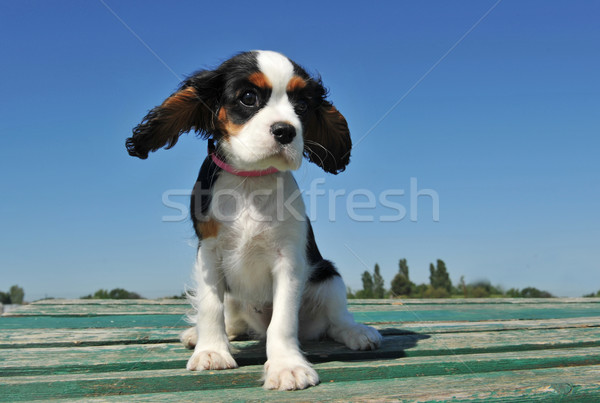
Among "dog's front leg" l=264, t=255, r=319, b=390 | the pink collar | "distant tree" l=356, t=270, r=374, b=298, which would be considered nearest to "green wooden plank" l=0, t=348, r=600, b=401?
"dog's front leg" l=264, t=255, r=319, b=390

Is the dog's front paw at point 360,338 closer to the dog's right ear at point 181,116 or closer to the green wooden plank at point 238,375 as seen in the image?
the green wooden plank at point 238,375

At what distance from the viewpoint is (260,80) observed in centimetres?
286

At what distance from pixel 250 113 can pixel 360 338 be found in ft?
4.80

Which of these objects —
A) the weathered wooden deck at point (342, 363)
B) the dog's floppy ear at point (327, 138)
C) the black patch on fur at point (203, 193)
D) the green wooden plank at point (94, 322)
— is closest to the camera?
the weathered wooden deck at point (342, 363)

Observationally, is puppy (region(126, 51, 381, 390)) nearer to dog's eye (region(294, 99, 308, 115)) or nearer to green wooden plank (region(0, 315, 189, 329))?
dog's eye (region(294, 99, 308, 115))

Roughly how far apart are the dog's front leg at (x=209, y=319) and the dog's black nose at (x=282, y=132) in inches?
29.8

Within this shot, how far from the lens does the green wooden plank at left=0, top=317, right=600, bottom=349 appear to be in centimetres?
335

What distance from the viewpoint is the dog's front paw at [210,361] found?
2.63 metres

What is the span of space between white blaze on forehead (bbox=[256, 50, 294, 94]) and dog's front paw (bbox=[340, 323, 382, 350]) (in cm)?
149

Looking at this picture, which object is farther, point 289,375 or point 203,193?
point 203,193

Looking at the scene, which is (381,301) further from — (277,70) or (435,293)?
(277,70)

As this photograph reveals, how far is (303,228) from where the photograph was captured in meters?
2.98

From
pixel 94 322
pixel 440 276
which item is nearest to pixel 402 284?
pixel 440 276

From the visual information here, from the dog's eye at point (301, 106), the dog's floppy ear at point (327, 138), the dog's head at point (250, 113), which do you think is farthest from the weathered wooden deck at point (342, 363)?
the dog's eye at point (301, 106)
